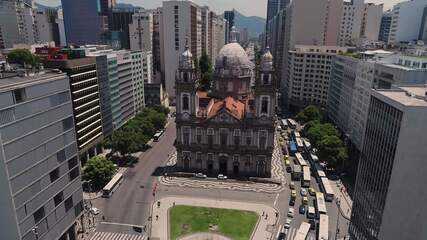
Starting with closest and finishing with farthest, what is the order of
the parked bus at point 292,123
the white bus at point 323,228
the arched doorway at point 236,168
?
the white bus at point 323,228 < the arched doorway at point 236,168 < the parked bus at point 292,123

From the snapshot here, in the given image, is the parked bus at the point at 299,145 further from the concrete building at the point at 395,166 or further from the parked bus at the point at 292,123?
the concrete building at the point at 395,166

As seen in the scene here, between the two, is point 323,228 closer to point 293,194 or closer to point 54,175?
point 293,194

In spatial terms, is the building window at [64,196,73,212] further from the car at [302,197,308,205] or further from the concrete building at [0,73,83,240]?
the car at [302,197,308,205]

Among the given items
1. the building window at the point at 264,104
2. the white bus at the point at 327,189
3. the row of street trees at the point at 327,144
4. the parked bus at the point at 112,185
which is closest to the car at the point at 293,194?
the white bus at the point at 327,189

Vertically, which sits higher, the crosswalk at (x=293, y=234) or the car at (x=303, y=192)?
the car at (x=303, y=192)

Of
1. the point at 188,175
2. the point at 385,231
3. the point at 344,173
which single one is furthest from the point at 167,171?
the point at 385,231

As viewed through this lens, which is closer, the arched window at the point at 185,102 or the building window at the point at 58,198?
the building window at the point at 58,198

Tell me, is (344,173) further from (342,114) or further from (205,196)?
(205,196)
